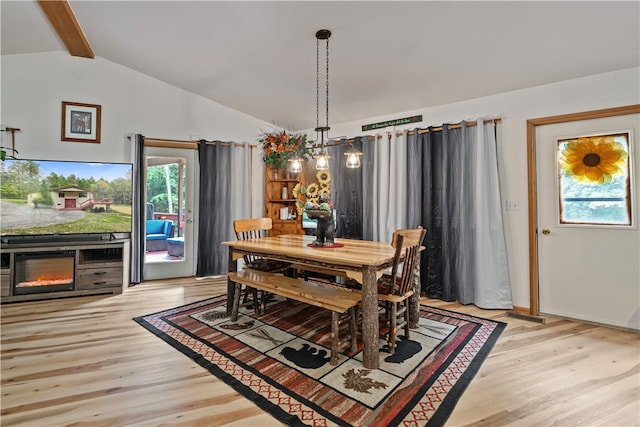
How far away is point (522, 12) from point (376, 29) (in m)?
1.07

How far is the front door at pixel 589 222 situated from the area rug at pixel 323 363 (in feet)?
2.83

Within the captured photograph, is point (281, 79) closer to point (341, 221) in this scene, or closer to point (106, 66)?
point (341, 221)

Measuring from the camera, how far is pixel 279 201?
511 centimetres

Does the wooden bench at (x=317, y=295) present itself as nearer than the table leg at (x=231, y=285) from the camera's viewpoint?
Yes

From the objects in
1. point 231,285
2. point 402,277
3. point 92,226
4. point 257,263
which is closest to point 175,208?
point 92,226

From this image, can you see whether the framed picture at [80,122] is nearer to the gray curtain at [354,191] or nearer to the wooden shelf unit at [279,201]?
the wooden shelf unit at [279,201]

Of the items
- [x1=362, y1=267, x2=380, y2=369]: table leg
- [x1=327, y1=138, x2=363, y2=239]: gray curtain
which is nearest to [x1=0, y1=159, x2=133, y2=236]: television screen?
[x1=327, y1=138, x2=363, y2=239]: gray curtain

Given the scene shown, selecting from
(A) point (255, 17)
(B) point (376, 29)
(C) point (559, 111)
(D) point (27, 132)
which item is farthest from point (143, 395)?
(C) point (559, 111)

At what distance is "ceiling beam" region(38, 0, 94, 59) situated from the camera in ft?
9.62

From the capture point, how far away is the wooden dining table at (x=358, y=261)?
2127mm

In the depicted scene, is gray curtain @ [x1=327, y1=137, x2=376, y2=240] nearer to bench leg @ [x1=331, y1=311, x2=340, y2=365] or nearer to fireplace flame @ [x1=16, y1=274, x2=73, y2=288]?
bench leg @ [x1=331, y1=311, x2=340, y2=365]

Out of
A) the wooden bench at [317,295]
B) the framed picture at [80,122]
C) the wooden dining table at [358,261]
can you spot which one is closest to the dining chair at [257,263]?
the wooden bench at [317,295]

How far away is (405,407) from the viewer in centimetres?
173

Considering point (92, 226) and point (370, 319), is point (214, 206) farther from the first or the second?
point (370, 319)
